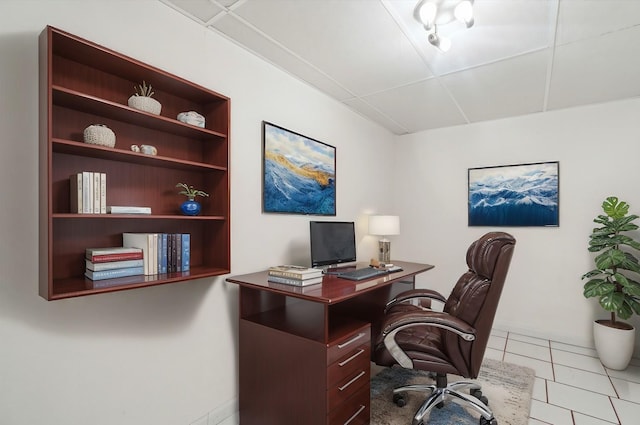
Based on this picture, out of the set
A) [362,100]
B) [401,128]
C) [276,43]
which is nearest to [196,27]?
[276,43]

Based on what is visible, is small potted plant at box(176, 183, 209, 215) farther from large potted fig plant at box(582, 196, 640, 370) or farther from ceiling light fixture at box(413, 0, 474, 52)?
large potted fig plant at box(582, 196, 640, 370)

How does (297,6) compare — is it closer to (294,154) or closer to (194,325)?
(294,154)

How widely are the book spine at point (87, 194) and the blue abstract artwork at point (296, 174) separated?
3.86ft

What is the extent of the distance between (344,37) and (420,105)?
1563 millimetres

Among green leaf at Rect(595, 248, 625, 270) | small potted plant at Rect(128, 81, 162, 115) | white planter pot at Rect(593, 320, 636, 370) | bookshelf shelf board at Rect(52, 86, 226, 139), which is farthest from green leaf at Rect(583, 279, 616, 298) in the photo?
small potted plant at Rect(128, 81, 162, 115)

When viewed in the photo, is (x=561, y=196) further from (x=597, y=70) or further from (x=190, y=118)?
(x=190, y=118)

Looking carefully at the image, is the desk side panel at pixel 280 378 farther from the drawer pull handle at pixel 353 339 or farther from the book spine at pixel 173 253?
the book spine at pixel 173 253

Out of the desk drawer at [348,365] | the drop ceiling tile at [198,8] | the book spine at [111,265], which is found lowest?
the desk drawer at [348,365]

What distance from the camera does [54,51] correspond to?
4.42 ft

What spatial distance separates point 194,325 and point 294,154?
1542 millimetres

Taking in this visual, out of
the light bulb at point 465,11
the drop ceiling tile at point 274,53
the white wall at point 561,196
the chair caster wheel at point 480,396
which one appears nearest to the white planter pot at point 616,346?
the white wall at point 561,196

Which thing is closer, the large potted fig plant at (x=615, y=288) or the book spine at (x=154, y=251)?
the book spine at (x=154, y=251)

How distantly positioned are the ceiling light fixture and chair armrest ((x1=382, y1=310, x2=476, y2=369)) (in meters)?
1.67

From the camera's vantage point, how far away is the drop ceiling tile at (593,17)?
5.68ft
